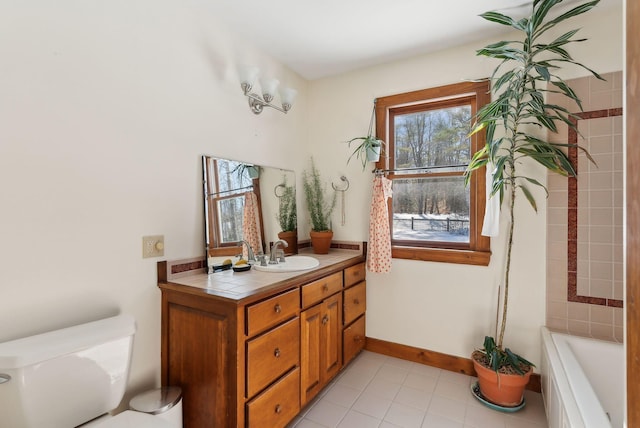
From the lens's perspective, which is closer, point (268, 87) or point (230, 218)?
point (230, 218)

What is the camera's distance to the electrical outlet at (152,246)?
1.54m

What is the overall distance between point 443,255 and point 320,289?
107 cm

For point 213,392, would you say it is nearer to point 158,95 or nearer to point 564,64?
point 158,95

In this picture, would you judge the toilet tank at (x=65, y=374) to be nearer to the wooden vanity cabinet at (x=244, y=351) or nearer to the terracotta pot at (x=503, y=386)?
the wooden vanity cabinet at (x=244, y=351)

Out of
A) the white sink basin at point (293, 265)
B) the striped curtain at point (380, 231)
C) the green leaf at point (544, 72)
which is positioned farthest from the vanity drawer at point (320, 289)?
the green leaf at point (544, 72)

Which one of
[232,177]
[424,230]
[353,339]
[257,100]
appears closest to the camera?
[232,177]

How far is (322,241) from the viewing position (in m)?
2.54

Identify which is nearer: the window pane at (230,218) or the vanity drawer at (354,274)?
the window pane at (230,218)

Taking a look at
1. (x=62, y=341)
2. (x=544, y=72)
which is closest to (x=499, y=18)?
(x=544, y=72)

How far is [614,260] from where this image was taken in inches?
71.8

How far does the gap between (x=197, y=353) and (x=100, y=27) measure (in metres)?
1.63

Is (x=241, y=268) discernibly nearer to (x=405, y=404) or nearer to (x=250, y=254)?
(x=250, y=254)

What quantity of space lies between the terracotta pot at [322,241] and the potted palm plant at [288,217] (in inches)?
6.8

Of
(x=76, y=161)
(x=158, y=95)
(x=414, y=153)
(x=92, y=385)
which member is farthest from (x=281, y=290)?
(x=414, y=153)
